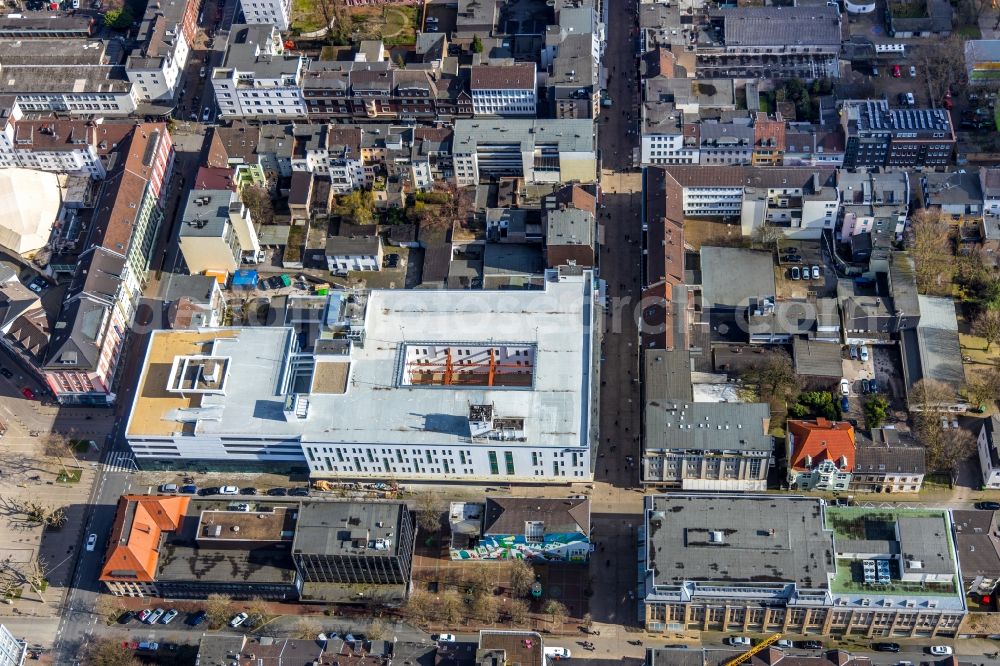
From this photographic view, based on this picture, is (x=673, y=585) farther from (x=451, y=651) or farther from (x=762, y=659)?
(x=451, y=651)

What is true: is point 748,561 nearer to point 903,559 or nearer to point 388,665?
point 903,559

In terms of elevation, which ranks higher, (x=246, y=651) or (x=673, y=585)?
(x=673, y=585)

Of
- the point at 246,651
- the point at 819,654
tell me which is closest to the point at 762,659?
the point at 819,654

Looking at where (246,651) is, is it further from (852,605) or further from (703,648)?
(852,605)

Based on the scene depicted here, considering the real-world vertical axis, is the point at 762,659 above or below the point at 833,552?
below

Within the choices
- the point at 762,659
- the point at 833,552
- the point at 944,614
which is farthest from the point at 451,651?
the point at 944,614

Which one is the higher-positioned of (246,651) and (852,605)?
(852,605)

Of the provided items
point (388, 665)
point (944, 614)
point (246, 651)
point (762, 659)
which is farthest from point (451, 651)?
point (944, 614)
